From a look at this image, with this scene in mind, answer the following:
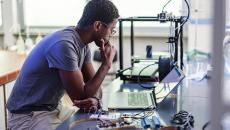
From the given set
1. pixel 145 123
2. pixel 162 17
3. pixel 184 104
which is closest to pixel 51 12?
pixel 162 17

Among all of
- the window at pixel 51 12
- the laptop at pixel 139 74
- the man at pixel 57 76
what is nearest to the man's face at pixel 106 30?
the man at pixel 57 76

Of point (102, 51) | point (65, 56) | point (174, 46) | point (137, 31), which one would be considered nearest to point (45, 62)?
point (65, 56)

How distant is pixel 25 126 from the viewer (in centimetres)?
163

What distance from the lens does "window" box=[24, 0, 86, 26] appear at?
4148mm

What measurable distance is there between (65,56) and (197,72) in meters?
1.16

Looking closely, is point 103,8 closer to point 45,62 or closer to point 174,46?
point 45,62

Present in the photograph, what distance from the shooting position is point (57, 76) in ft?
5.51

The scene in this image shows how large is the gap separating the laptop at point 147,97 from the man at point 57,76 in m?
0.11

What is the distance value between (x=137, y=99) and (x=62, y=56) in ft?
1.49

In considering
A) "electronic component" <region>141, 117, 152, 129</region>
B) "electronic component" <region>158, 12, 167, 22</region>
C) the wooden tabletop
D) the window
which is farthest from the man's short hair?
the window

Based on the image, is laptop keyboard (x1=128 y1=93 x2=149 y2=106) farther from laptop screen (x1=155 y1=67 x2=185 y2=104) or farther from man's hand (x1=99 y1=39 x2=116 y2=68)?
man's hand (x1=99 y1=39 x2=116 y2=68)

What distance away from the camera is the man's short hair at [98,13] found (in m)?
1.69

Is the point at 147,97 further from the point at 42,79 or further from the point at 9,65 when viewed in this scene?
the point at 9,65

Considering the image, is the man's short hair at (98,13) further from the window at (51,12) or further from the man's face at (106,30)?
the window at (51,12)
